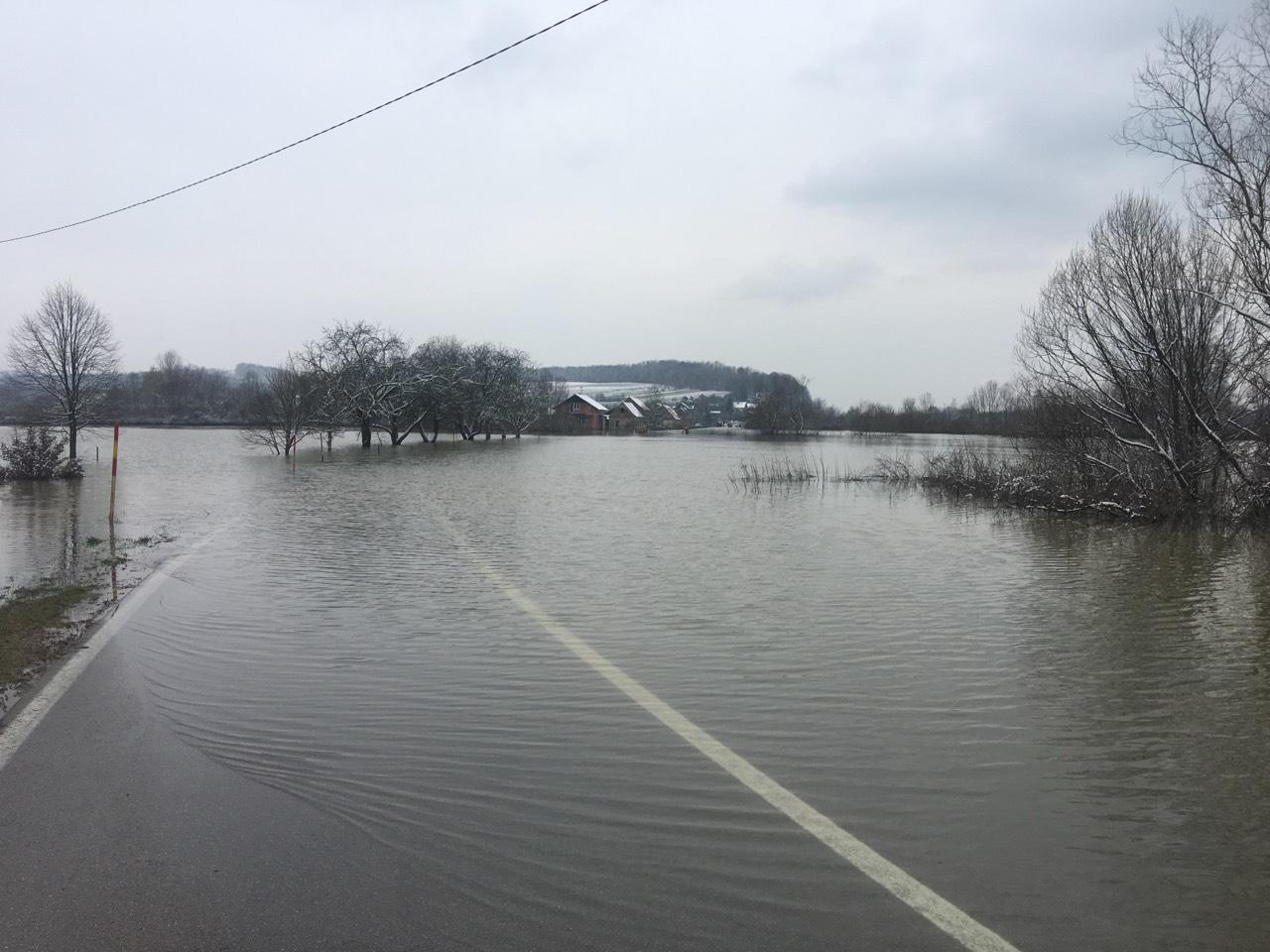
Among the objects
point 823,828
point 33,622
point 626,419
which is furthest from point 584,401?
point 823,828

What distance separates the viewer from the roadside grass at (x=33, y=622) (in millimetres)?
7105

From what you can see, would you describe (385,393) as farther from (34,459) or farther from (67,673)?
(67,673)

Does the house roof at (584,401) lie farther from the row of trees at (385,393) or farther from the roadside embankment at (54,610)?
the roadside embankment at (54,610)

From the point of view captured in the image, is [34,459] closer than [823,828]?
No

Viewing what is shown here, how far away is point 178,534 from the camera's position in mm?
16172

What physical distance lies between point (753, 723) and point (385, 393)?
70.5 metres

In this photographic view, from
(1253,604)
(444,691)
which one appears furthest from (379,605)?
(1253,604)

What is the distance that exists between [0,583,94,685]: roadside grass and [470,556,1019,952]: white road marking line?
4539 mm

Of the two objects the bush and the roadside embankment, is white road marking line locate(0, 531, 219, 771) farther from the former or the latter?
the bush

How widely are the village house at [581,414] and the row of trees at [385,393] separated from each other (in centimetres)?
3015

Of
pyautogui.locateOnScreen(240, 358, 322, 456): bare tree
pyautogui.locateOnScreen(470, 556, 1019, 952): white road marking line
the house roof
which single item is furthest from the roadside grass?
the house roof

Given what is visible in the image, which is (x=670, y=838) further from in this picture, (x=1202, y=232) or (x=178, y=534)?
(x=1202, y=232)

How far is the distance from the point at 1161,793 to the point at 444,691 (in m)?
4.64

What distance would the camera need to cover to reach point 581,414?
14562 centimetres
